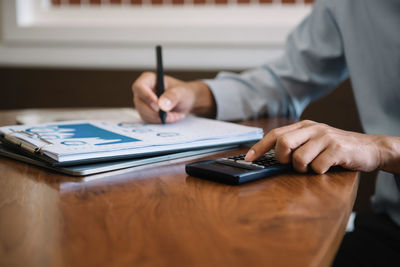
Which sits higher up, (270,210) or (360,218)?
(270,210)

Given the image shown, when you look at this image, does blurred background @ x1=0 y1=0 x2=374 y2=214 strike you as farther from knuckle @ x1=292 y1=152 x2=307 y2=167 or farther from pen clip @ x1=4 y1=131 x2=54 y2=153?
knuckle @ x1=292 y1=152 x2=307 y2=167

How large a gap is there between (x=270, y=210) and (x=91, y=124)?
45 centimetres

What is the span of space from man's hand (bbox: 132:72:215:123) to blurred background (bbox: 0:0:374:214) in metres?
0.72

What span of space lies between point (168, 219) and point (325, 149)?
0.80ft

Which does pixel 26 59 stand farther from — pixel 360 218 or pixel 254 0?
pixel 360 218

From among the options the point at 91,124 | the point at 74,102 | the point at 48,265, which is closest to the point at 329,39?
the point at 91,124

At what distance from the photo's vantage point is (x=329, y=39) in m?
1.02

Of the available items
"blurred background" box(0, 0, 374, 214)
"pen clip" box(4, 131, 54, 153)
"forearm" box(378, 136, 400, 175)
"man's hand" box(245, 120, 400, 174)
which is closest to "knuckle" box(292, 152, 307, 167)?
"man's hand" box(245, 120, 400, 174)

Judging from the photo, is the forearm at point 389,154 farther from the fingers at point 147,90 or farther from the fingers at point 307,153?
the fingers at point 147,90

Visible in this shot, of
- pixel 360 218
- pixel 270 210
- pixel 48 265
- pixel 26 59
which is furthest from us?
pixel 26 59

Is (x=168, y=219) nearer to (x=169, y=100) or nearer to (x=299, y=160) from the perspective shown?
(x=299, y=160)

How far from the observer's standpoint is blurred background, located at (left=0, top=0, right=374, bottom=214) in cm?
175

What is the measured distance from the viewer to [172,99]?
0.79 metres

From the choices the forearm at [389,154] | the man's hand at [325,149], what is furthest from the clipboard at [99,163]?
the forearm at [389,154]
